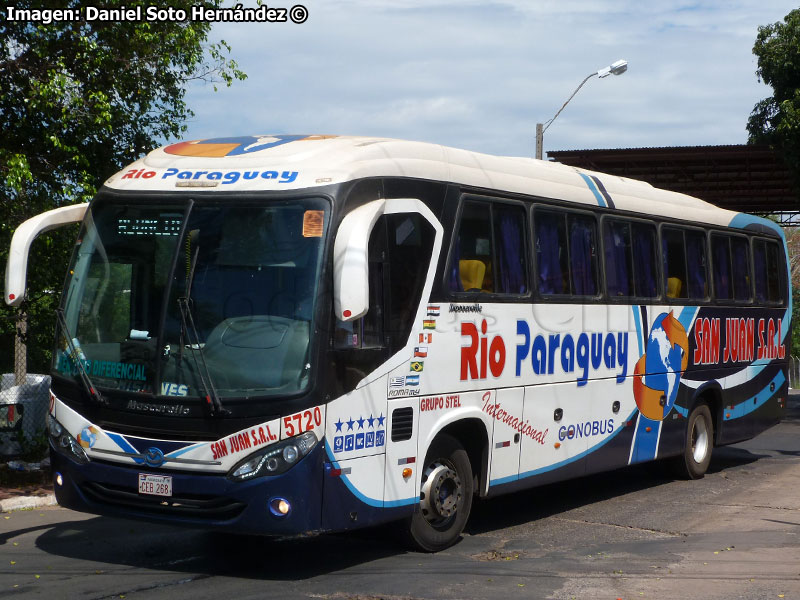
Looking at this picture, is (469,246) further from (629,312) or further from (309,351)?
(629,312)

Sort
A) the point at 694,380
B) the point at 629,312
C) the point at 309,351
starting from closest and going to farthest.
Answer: the point at 309,351
the point at 629,312
the point at 694,380

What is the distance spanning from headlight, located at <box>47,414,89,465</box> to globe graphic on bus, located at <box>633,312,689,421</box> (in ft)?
20.3

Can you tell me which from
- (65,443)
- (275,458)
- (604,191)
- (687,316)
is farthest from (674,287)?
(65,443)

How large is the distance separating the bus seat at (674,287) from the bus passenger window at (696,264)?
0.94 feet

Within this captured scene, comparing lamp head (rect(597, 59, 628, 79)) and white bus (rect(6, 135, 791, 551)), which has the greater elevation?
lamp head (rect(597, 59, 628, 79))

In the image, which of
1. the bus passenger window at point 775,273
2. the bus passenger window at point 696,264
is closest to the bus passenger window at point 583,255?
the bus passenger window at point 696,264

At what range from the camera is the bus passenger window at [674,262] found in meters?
12.7

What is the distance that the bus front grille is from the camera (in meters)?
7.63

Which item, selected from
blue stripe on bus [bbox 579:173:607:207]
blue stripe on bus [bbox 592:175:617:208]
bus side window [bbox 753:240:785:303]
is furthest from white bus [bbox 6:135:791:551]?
bus side window [bbox 753:240:785:303]

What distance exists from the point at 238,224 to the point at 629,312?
532 cm

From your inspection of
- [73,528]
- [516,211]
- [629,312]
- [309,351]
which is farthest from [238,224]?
[629,312]

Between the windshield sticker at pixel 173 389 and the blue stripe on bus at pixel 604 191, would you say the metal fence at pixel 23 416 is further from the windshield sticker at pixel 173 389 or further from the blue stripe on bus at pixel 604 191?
the blue stripe on bus at pixel 604 191

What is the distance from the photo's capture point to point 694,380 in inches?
528

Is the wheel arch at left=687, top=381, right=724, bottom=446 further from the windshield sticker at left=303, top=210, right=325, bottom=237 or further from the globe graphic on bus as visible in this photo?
the windshield sticker at left=303, top=210, right=325, bottom=237
